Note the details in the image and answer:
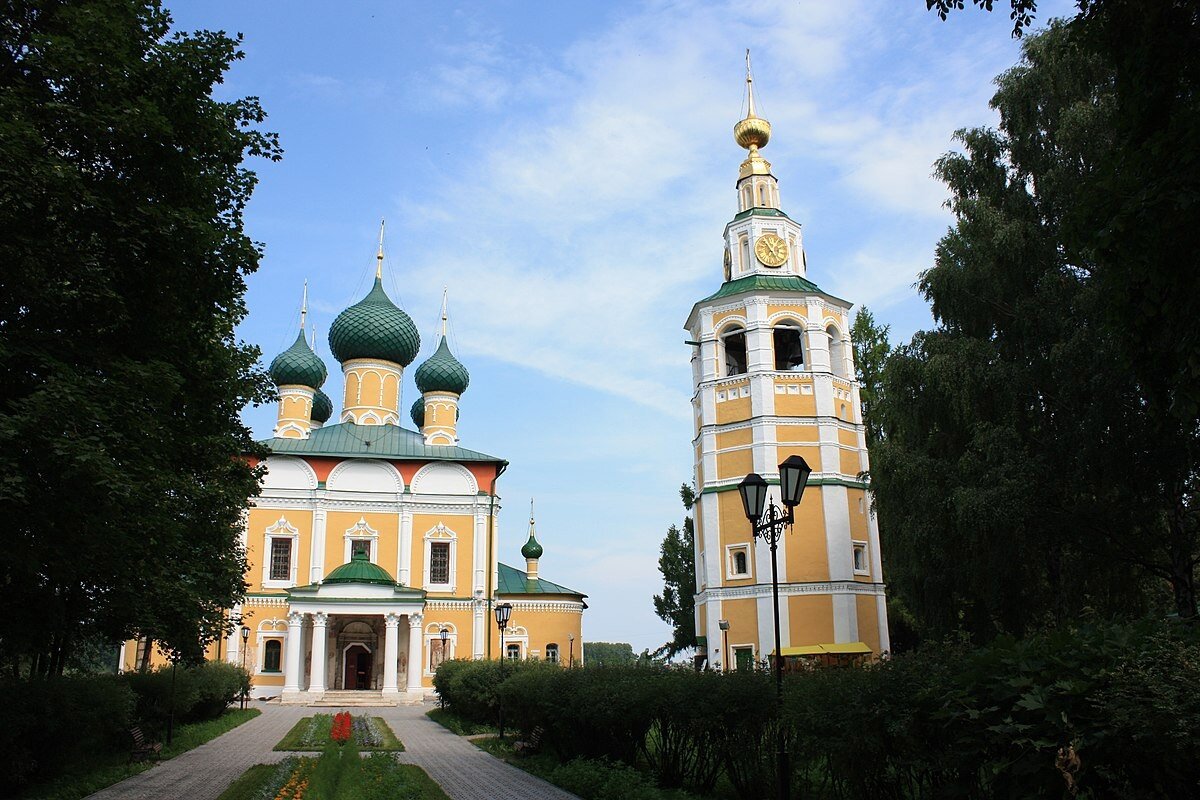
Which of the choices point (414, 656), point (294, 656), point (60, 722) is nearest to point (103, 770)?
point (60, 722)

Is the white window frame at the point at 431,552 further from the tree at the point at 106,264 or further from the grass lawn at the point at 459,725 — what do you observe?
the tree at the point at 106,264

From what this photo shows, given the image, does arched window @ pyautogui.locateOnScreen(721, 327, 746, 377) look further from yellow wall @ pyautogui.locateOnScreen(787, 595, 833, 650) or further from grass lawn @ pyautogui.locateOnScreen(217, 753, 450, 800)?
grass lawn @ pyautogui.locateOnScreen(217, 753, 450, 800)

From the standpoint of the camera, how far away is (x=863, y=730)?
6535 mm

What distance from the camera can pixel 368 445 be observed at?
1412 inches

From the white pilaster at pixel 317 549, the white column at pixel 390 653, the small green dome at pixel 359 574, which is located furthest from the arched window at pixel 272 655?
the white column at pixel 390 653

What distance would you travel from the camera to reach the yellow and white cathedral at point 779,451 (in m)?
24.9

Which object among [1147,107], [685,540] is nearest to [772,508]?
[1147,107]

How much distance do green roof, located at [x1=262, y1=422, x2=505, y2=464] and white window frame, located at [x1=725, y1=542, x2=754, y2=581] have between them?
41.1ft

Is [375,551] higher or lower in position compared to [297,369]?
lower

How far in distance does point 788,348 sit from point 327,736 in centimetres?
1736

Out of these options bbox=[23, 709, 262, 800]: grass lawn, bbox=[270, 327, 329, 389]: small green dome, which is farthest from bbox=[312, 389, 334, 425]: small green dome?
bbox=[23, 709, 262, 800]: grass lawn

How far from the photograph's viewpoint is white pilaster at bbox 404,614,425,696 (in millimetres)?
31328

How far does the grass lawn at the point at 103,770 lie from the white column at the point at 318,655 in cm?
1061

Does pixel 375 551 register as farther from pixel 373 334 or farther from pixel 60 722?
pixel 60 722
